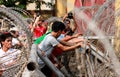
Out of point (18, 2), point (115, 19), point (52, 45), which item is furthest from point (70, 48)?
point (18, 2)

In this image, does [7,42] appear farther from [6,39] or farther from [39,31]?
[39,31]

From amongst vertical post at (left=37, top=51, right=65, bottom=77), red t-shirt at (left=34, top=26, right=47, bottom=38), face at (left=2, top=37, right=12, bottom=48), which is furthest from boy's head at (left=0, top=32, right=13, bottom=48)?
red t-shirt at (left=34, top=26, right=47, bottom=38)

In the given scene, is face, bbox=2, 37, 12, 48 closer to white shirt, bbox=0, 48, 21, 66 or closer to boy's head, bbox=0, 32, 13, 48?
boy's head, bbox=0, 32, 13, 48

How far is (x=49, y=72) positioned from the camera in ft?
21.9

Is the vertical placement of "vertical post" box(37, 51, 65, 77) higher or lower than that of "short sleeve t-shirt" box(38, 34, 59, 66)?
lower

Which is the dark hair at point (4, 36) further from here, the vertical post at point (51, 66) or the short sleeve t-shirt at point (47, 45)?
the vertical post at point (51, 66)

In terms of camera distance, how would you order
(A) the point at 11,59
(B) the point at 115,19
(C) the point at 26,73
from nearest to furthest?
(C) the point at 26,73 < (A) the point at 11,59 < (B) the point at 115,19

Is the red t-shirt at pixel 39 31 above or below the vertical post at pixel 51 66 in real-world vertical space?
below

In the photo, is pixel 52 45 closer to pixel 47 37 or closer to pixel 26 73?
pixel 47 37

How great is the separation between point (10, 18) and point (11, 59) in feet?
1.93

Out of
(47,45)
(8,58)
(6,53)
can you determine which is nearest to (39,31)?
(47,45)

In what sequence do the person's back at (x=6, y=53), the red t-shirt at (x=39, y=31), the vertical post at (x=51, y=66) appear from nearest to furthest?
the person's back at (x=6, y=53) → the vertical post at (x=51, y=66) → the red t-shirt at (x=39, y=31)

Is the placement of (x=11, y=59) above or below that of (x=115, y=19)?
below

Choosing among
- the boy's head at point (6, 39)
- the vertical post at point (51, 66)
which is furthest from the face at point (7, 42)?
the vertical post at point (51, 66)
